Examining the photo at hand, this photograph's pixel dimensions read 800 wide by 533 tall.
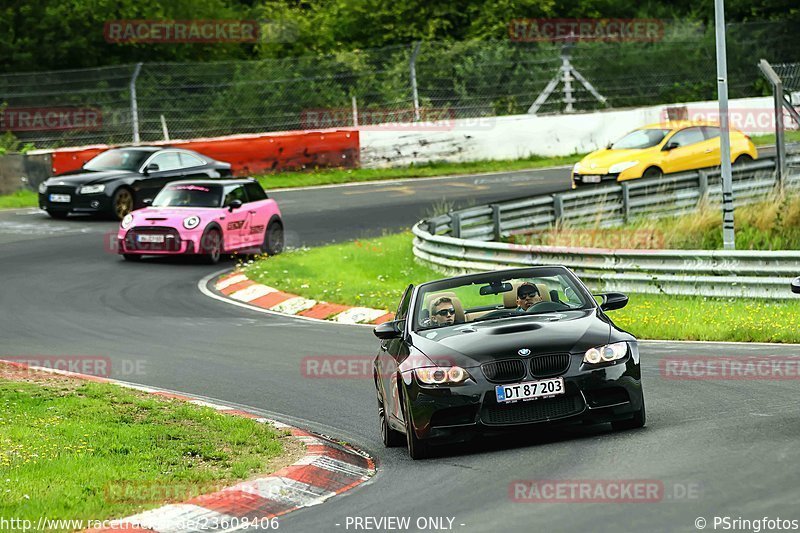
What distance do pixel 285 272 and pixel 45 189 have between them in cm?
878

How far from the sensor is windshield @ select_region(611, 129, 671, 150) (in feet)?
100

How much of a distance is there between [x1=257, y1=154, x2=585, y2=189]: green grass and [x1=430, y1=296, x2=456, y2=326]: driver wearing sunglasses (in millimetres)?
24550

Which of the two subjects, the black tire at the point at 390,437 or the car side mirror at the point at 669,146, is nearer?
the black tire at the point at 390,437

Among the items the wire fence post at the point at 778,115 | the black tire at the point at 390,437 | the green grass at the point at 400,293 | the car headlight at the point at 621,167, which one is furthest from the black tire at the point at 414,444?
the car headlight at the point at 621,167

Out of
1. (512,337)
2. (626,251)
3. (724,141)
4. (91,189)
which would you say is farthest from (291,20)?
(512,337)

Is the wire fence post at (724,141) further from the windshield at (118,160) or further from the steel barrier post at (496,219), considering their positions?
the windshield at (118,160)

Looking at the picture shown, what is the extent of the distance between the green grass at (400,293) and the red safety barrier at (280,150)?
364 inches

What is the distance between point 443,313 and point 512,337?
1.01 metres

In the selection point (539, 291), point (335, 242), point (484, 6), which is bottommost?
point (335, 242)

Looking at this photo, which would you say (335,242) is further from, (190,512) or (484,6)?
(484,6)

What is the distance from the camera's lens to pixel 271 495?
27.9 ft

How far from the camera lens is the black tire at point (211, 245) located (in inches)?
971

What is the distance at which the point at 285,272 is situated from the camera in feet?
75.2

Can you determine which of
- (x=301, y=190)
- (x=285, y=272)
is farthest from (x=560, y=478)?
(x=301, y=190)
